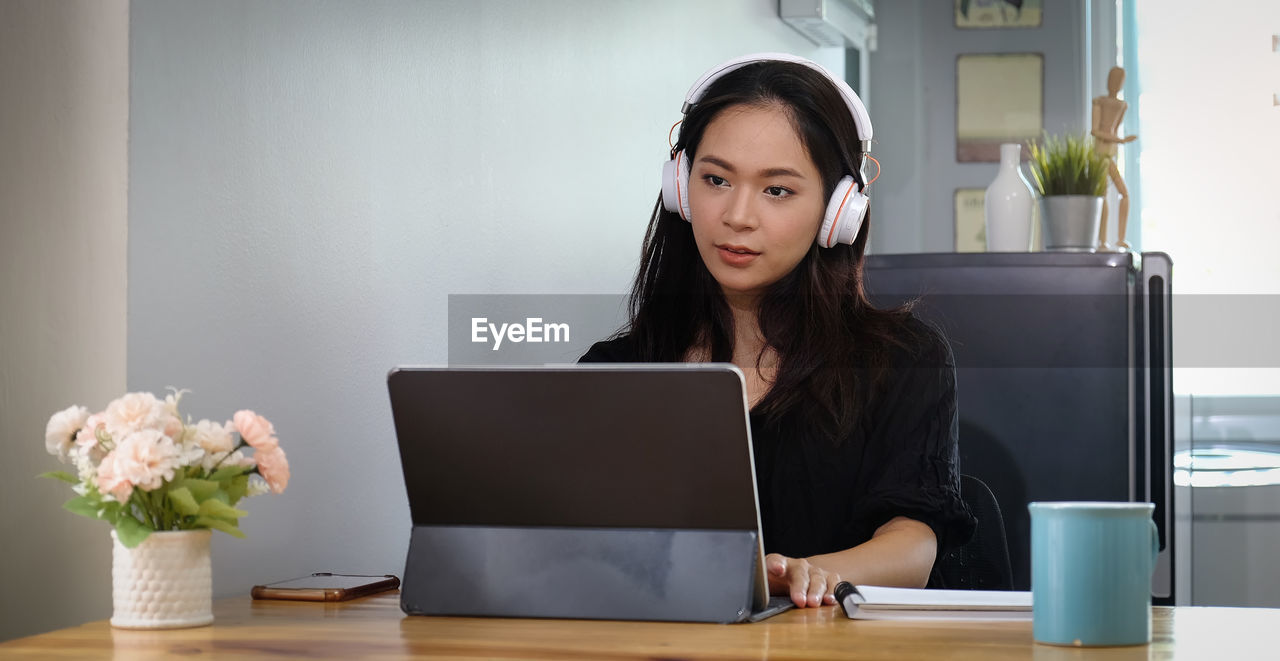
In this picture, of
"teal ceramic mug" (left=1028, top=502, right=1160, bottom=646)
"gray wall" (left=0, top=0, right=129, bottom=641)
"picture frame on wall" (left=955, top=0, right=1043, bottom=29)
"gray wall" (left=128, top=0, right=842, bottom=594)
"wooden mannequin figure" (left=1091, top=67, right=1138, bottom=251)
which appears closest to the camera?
"teal ceramic mug" (left=1028, top=502, right=1160, bottom=646)

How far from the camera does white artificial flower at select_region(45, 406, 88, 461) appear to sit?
1087 millimetres

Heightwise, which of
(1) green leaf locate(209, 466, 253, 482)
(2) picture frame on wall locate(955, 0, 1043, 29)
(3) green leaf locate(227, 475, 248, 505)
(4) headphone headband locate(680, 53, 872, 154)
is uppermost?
(2) picture frame on wall locate(955, 0, 1043, 29)

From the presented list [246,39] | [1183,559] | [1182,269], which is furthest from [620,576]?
[1182,269]

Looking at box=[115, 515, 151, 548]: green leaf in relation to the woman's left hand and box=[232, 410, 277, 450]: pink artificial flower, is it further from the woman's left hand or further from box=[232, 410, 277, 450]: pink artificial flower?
the woman's left hand

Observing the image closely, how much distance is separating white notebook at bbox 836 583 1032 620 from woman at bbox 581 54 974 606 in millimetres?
316

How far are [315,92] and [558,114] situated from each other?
73 centimetres

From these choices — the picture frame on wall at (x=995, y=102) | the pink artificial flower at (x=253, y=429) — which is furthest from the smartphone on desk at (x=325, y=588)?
the picture frame on wall at (x=995, y=102)

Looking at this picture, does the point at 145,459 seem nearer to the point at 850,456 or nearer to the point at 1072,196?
the point at 850,456

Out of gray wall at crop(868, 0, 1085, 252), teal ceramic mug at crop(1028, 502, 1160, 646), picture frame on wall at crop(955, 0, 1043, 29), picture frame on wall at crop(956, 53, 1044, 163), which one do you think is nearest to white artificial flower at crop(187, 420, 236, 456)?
teal ceramic mug at crop(1028, 502, 1160, 646)

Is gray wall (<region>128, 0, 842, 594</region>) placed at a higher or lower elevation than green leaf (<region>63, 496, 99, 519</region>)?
higher

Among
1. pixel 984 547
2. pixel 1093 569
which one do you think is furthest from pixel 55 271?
pixel 984 547

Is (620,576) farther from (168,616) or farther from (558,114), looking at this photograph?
(558,114)

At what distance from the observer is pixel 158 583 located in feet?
3.57

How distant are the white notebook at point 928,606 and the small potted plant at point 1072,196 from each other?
1.73 m
